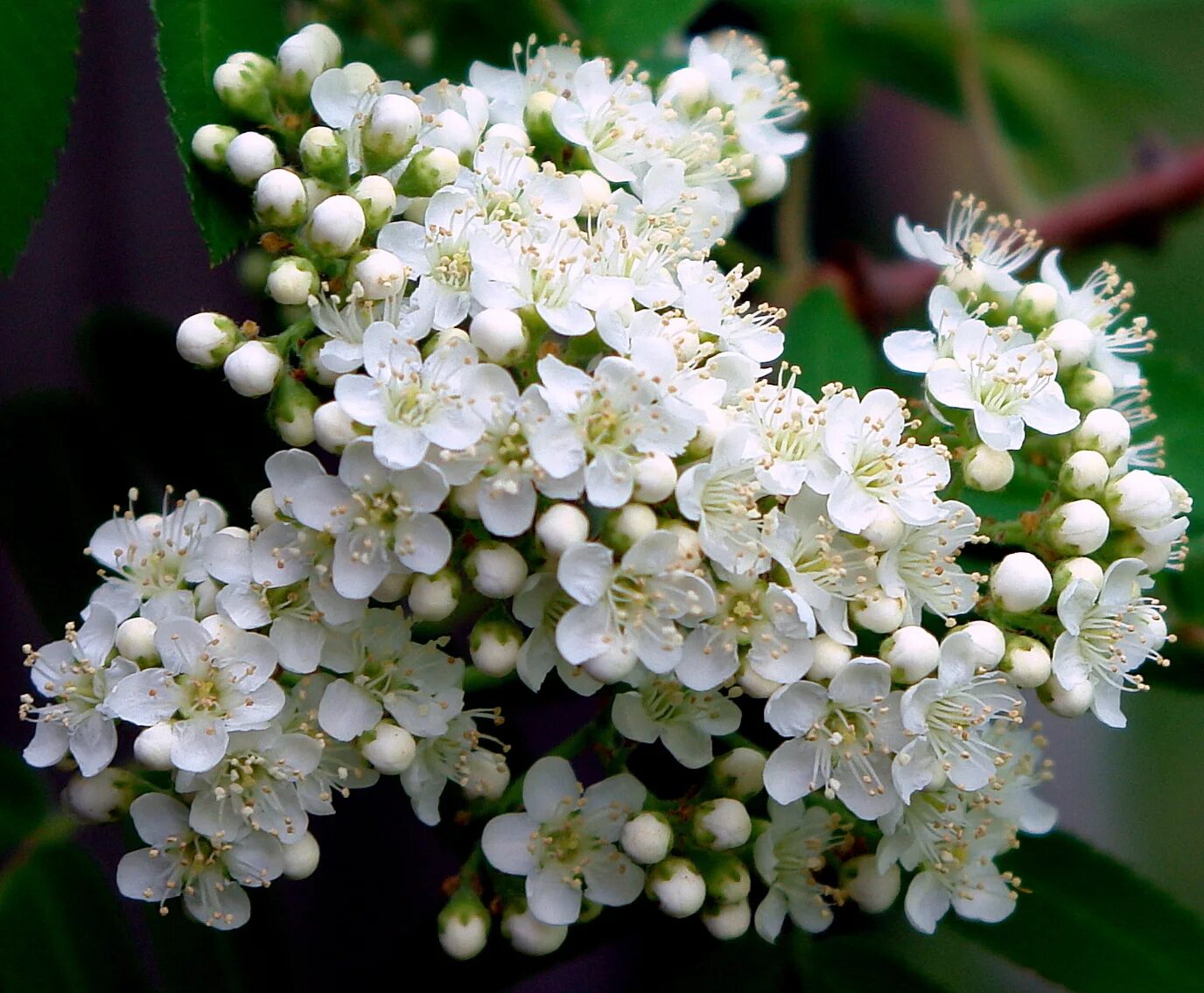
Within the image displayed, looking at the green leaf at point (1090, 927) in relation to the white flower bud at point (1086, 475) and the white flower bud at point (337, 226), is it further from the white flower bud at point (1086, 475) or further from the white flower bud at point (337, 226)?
the white flower bud at point (337, 226)

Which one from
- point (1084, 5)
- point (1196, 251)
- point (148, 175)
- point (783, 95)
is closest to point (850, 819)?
point (783, 95)

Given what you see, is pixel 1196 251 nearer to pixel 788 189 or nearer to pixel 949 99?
pixel 949 99

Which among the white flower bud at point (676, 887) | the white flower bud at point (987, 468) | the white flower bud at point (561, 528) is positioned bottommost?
the white flower bud at point (676, 887)

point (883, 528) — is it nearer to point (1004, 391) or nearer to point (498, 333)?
point (1004, 391)

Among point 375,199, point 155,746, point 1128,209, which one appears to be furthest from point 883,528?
point 1128,209

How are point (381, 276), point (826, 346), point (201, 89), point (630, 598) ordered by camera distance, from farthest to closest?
point (826, 346) < point (201, 89) < point (381, 276) < point (630, 598)

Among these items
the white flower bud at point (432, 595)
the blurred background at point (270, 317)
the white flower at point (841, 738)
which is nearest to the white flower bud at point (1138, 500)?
the blurred background at point (270, 317)

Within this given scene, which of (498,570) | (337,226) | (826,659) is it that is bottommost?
(826,659)
